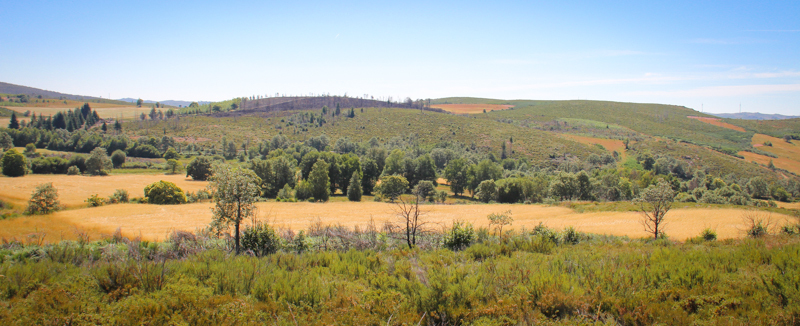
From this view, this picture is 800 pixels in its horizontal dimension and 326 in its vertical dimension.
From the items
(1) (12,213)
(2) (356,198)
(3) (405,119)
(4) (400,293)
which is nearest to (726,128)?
(3) (405,119)

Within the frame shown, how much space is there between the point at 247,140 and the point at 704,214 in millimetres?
116305

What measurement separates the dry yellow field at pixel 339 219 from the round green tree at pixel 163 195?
3.65 meters

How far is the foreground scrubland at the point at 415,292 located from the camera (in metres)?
7.36

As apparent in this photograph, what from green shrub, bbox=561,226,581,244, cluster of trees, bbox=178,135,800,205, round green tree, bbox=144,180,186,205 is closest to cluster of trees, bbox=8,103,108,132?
cluster of trees, bbox=178,135,800,205

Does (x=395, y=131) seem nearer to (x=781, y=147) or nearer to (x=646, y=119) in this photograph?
(x=646, y=119)

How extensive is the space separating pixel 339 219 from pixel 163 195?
24029 mm

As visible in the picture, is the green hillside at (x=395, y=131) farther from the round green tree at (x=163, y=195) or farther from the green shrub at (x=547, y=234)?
the green shrub at (x=547, y=234)

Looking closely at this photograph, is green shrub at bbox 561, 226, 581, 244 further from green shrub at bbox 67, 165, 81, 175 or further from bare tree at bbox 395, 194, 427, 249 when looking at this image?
green shrub at bbox 67, 165, 81, 175

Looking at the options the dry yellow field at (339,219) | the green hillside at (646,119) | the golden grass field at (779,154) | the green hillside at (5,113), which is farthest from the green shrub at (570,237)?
the green hillside at (5,113)

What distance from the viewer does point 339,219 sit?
3434 centimetres

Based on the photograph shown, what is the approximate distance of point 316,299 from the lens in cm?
873

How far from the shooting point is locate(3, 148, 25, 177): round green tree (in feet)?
170

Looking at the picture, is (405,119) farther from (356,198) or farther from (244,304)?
(244,304)

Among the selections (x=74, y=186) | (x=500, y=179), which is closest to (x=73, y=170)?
(x=74, y=186)
